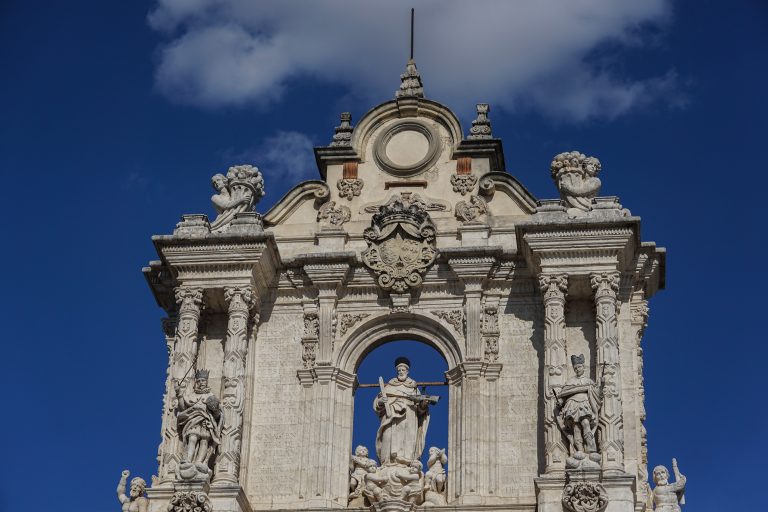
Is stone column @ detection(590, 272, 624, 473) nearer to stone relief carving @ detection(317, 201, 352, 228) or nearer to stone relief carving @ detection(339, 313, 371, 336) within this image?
stone relief carving @ detection(339, 313, 371, 336)

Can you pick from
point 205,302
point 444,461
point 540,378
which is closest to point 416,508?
point 444,461

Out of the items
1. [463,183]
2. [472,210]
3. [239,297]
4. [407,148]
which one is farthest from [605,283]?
[239,297]

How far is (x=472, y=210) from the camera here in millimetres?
29766

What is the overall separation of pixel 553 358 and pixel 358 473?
326cm

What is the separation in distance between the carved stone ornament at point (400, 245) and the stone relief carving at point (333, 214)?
56cm

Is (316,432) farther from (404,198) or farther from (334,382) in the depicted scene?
(404,198)

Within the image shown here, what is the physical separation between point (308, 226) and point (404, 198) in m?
1.55

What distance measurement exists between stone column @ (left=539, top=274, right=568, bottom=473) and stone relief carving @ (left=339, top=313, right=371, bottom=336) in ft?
9.20

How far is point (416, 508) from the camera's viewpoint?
89.2 ft

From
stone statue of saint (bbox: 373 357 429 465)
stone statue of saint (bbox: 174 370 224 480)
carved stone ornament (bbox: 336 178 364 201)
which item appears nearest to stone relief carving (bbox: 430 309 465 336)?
stone statue of saint (bbox: 373 357 429 465)

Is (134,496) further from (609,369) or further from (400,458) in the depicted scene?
(609,369)

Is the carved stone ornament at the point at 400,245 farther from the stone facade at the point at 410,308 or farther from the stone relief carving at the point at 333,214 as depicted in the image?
the stone relief carving at the point at 333,214

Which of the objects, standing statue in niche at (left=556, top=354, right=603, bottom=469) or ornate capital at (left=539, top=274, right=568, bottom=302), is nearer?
standing statue in niche at (left=556, top=354, right=603, bottom=469)

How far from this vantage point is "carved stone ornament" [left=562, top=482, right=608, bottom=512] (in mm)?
25922
